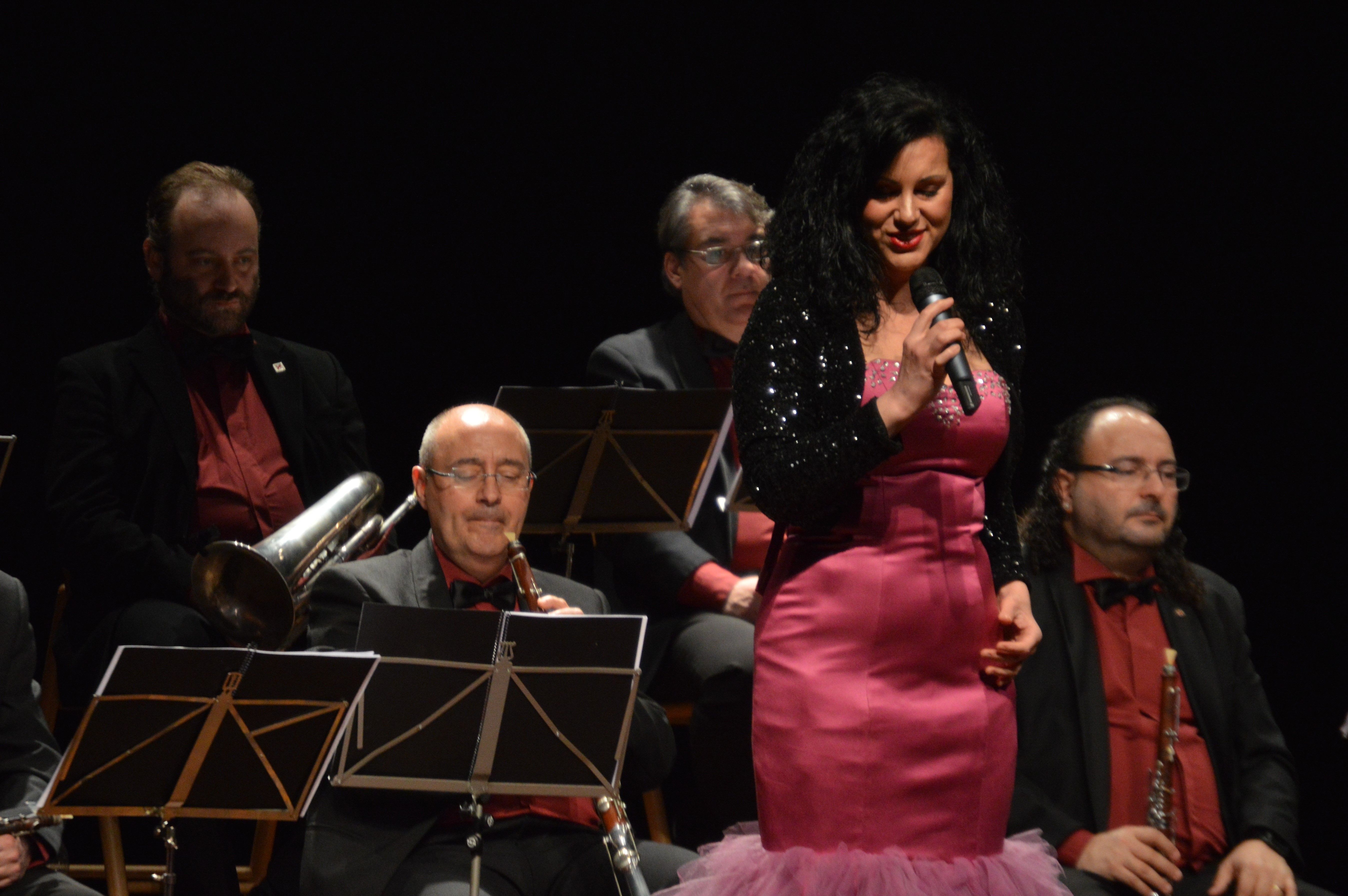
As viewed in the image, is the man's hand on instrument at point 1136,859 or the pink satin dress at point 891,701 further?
the man's hand on instrument at point 1136,859

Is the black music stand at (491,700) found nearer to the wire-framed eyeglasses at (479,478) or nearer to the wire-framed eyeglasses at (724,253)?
the wire-framed eyeglasses at (479,478)

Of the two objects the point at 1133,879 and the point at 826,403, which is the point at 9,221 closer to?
the point at 826,403

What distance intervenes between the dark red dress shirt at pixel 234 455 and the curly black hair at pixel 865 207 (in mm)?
2052

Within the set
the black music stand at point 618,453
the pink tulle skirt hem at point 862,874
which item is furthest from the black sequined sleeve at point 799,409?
the black music stand at point 618,453

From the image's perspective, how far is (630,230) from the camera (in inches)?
190

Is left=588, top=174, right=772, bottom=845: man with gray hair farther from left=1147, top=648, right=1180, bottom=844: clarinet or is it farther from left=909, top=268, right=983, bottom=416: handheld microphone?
left=909, top=268, right=983, bottom=416: handheld microphone

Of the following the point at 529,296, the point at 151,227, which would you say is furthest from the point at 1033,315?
the point at 151,227

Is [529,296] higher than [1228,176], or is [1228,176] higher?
[1228,176]

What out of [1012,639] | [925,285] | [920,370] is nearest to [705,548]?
[1012,639]

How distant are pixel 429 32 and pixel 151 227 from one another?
1.22 metres

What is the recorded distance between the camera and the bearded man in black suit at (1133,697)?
2.84 metres

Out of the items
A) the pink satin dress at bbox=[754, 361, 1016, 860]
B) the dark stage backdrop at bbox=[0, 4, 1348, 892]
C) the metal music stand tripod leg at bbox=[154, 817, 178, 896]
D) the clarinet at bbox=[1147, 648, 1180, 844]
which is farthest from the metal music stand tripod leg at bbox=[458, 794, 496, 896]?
the dark stage backdrop at bbox=[0, 4, 1348, 892]

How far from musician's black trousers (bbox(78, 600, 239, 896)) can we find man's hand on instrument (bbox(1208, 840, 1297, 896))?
6.89 ft

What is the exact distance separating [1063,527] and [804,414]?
1615 millimetres
